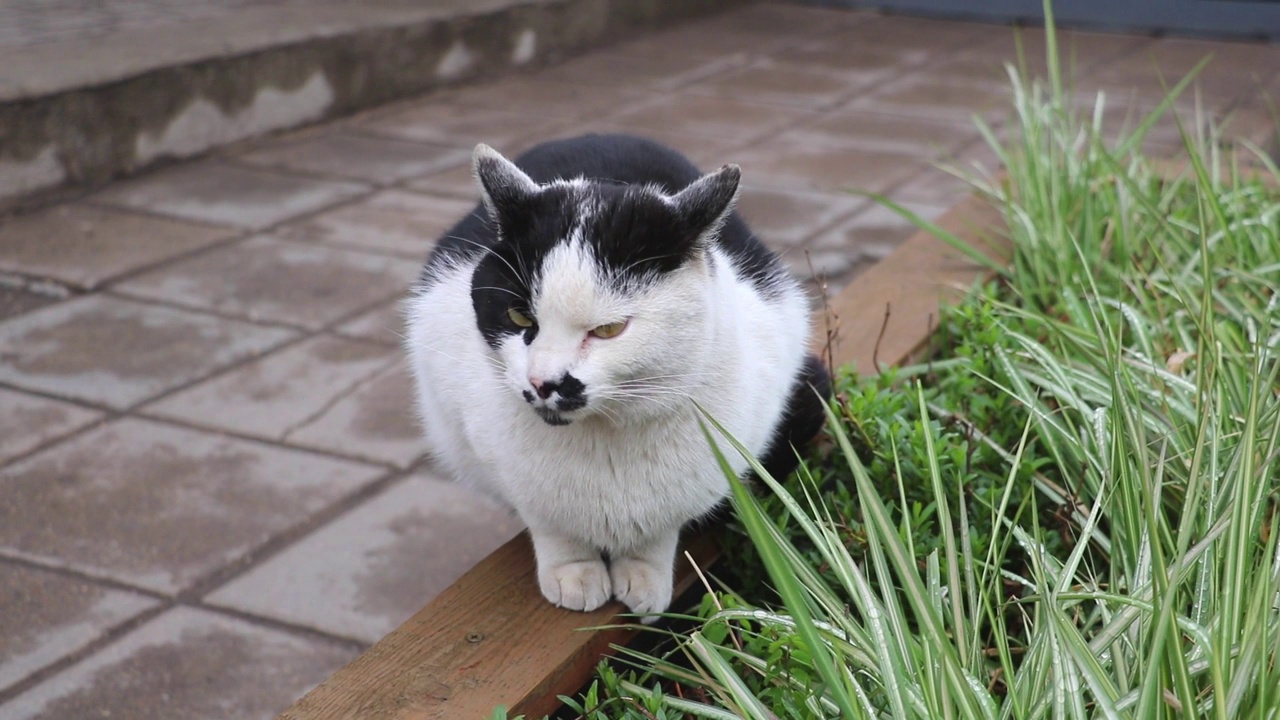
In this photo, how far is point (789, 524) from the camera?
199 centimetres

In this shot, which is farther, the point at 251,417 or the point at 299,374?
the point at 299,374

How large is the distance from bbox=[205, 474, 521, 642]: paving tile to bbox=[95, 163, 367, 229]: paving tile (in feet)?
5.95

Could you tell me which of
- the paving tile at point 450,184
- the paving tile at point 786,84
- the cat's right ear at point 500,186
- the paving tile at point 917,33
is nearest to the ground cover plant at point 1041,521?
the cat's right ear at point 500,186

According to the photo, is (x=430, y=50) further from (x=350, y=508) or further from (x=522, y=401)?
(x=522, y=401)

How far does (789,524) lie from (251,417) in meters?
1.52

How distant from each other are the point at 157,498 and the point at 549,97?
11.7 feet

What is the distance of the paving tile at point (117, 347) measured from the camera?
309cm

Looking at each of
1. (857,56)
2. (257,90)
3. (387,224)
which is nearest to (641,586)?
(387,224)

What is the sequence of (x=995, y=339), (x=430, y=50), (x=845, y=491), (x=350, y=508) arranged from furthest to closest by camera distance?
(x=430, y=50)
(x=350, y=508)
(x=995, y=339)
(x=845, y=491)

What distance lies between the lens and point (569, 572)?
68.0 inches

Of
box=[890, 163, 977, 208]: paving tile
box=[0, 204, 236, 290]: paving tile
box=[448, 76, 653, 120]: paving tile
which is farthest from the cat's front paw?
box=[448, 76, 653, 120]: paving tile

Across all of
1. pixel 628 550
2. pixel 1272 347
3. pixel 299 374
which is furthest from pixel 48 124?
pixel 1272 347

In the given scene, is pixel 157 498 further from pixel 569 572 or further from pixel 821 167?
pixel 821 167

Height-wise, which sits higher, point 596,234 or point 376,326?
point 596,234
